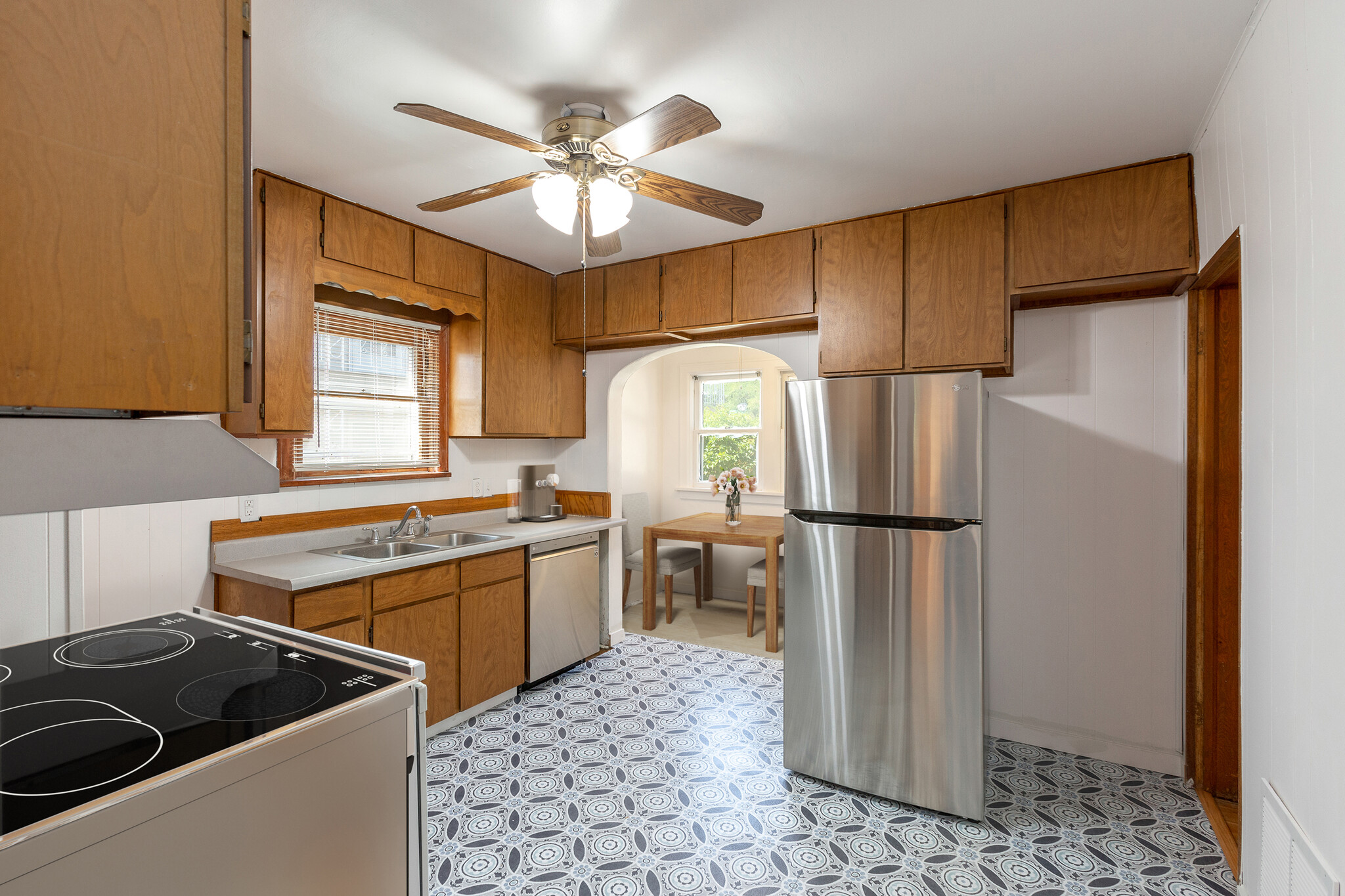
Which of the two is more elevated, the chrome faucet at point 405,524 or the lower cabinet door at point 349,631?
the chrome faucet at point 405,524

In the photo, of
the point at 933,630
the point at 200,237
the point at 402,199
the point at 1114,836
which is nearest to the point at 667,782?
the point at 933,630

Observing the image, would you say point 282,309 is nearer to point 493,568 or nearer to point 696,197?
point 493,568

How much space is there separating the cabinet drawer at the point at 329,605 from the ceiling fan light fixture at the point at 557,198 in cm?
164

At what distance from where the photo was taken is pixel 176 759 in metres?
0.92

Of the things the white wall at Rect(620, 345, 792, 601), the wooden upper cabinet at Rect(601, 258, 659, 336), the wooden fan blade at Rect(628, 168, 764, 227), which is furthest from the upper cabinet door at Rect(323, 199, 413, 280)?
the white wall at Rect(620, 345, 792, 601)

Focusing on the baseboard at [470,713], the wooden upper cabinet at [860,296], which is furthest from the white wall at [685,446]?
the baseboard at [470,713]

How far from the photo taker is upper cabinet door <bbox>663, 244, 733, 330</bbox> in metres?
3.31

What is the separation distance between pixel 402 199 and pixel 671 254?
4.62ft

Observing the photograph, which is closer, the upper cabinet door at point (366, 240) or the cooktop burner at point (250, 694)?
the cooktop burner at point (250, 694)

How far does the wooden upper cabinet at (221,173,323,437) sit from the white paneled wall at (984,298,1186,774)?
3.03m

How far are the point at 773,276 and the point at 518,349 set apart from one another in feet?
5.08

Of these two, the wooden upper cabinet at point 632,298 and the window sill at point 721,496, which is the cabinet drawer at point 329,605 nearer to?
the wooden upper cabinet at point 632,298

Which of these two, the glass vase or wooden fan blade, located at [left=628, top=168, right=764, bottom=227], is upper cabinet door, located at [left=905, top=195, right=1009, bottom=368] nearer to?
wooden fan blade, located at [left=628, top=168, right=764, bottom=227]

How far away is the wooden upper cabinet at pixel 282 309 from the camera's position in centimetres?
244
